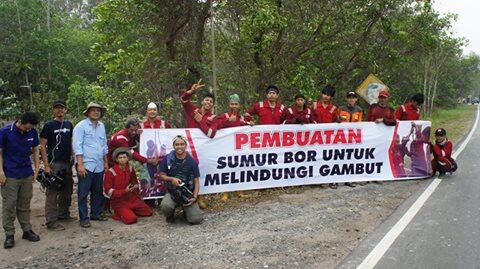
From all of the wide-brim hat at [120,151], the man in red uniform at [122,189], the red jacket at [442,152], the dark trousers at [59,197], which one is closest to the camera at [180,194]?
the man in red uniform at [122,189]

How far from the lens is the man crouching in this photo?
636 centimetres

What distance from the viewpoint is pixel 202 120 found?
7.61m

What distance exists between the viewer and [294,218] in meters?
6.36

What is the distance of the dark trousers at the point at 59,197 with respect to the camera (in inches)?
248

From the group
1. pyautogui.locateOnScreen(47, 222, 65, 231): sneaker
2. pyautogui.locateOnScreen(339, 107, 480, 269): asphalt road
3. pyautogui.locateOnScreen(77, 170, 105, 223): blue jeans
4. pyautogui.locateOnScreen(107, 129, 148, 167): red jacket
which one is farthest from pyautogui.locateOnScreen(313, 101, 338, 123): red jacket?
pyautogui.locateOnScreen(47, 222, 65, 231): sneaker

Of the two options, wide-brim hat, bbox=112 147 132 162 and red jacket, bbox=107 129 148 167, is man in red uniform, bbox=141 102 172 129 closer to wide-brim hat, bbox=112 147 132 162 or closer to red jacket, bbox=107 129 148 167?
red jacket, bbox=107 129 148 167

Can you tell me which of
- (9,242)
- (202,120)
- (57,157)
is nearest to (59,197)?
(57,157)

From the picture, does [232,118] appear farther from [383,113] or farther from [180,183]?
[383,113]

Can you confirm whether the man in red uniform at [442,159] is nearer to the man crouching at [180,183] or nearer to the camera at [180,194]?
the man crouching at [180,183]

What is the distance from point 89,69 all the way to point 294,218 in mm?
29898

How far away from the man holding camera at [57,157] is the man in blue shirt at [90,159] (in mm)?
254

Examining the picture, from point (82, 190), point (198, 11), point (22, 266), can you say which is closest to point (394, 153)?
point (198, 11)

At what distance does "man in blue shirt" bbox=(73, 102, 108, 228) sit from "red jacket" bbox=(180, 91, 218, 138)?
1.45 meters

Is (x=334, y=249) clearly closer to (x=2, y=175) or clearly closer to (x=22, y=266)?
(x=22, y=266)
